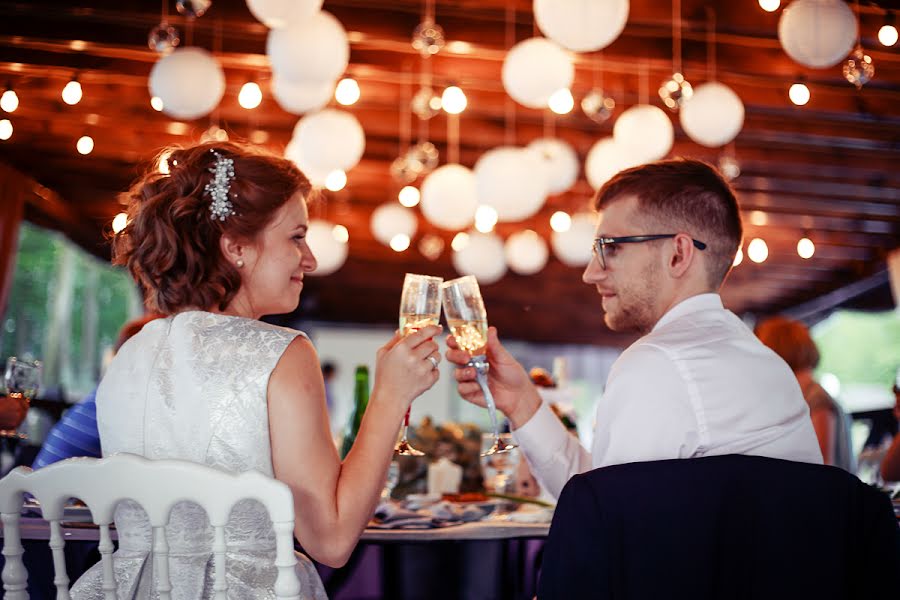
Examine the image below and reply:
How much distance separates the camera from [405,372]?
1731 mm

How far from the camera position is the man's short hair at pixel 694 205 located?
1.94 m

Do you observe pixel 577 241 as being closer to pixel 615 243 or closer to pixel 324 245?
pixel 324 245

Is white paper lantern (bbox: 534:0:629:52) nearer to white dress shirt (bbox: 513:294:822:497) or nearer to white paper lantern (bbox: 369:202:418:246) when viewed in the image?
white dress shirt (bbox: 513:294:822:497)

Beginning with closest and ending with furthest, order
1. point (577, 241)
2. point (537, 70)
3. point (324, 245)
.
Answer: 1. point (537, 70)
2. point (577, 241)
3. point (324, 245)

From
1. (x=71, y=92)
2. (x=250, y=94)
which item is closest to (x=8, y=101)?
(x=71, y=92)

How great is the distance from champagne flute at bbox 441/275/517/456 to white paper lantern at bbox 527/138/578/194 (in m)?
3.17

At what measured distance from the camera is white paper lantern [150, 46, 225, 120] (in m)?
3.89

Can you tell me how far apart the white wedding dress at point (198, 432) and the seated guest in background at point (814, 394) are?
2970 mm

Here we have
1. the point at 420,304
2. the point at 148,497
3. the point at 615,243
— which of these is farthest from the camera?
the point at 615,243

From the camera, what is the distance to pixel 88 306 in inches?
402

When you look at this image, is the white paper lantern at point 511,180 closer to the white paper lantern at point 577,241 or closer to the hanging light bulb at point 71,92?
the white paper lantern at point 577,241

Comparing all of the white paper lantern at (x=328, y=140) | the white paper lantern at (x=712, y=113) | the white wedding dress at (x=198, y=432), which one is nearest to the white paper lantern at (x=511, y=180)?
the white paper lantern at (x=328, y=140)

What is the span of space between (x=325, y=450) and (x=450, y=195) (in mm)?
3590

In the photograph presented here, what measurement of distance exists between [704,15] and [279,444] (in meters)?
4.24
